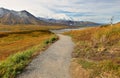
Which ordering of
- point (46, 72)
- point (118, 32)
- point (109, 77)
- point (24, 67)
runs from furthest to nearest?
point (118, 32) → point (24, 67) → point (46, 72) → point (109, 77)

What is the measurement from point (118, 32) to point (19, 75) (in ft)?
106

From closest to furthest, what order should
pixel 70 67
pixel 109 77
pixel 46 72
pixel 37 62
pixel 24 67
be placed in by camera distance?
1. pixel 109 77
2. pixel 46 72
3. pixel 24 67
4. pixel 70 67
5. pixel 37 62

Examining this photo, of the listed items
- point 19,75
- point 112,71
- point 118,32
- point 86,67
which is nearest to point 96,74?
point 112,71

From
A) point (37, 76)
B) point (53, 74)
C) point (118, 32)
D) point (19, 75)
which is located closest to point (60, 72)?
point (53, 74)

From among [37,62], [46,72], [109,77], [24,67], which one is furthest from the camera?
[37,62]

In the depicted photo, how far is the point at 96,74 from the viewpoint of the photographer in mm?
16906

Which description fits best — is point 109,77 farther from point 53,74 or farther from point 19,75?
point 19,75

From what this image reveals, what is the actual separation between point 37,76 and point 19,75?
133 cm

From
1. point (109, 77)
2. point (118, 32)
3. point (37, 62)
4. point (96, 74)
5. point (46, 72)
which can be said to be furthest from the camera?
point (118, 32)

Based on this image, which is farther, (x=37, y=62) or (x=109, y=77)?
(x=37, y=62)

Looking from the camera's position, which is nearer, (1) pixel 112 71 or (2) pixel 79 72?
(1) pixel 112 71

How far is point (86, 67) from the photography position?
764 inches

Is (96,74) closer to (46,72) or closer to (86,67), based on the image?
(86,67)

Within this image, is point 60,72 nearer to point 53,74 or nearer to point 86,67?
point 53,74
